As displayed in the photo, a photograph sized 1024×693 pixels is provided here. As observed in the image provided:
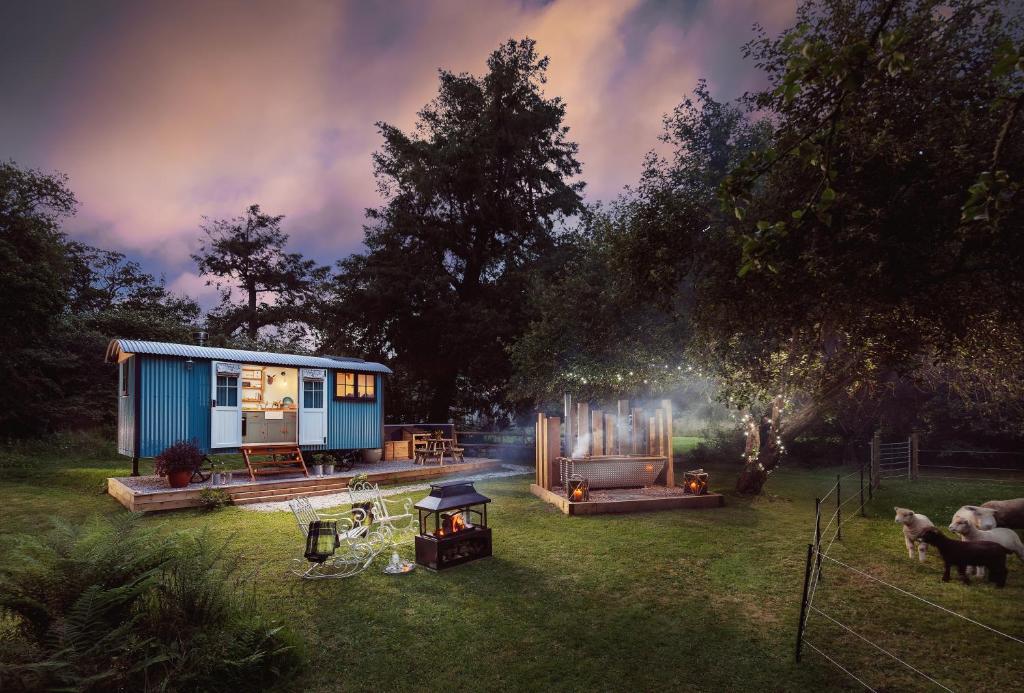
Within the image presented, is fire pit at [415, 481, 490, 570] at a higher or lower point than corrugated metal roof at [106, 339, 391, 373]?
lower

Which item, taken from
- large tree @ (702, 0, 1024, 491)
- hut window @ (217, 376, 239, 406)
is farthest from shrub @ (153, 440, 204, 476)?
large tree @ (702, 0, 1024, 491)

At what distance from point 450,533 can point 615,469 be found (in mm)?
6454

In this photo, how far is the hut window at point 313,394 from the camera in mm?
15656

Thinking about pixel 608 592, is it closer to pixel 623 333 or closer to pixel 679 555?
pixel 679 555

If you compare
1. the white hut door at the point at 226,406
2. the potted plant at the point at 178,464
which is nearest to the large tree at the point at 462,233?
the white hut door at the point at 226,406

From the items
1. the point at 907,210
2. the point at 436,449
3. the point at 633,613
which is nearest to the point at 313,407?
the point at 436,449

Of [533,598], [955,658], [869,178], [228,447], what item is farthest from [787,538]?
[228,447]

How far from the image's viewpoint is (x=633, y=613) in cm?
582

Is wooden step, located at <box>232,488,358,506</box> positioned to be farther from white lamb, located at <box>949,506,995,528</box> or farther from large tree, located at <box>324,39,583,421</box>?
white lamb, located at <box>949,506,995,528</box>

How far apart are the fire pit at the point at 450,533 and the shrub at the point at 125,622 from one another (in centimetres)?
285

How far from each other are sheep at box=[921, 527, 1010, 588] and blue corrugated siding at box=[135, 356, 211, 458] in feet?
51.4

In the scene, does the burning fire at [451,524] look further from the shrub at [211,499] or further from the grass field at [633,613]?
the shrub at [211,499]

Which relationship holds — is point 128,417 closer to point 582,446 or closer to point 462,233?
point 582,446

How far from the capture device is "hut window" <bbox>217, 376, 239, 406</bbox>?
13.9 metres
